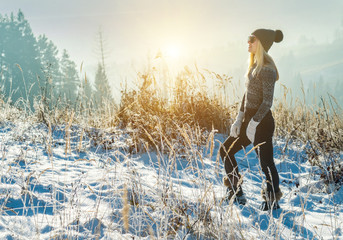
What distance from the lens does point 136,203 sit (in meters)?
2.22

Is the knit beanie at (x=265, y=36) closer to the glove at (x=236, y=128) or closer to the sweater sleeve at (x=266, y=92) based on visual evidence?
the sweater sleeve at (x=266, y=92)

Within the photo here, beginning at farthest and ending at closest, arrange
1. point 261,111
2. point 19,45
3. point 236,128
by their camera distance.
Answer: point 19,45 → point 236,128 → point 261,111

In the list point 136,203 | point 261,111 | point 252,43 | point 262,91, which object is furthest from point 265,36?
point 136,203

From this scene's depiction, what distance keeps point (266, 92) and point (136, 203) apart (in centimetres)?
159

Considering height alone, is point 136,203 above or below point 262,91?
below

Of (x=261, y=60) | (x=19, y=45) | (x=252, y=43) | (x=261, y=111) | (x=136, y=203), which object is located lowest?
(x=136, y=203)

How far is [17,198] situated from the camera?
2.06 metres

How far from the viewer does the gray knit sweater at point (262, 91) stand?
8.04 feet

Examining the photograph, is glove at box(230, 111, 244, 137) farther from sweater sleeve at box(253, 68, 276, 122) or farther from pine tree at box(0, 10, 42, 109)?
pine tree at box(0, 10, 42, 109)

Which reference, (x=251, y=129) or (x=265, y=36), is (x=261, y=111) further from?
(x=265, y=36)

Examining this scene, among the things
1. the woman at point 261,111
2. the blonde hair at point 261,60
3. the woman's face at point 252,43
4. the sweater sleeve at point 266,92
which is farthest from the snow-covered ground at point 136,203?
the woman's face at point 252,43

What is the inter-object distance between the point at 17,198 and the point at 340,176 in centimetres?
346

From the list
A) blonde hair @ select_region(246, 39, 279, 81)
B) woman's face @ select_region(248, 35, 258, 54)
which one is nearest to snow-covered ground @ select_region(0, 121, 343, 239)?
blonde hair @ select_region(246, 39, 279, 81)

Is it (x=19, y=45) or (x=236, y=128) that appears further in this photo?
(x=19, y=45)
